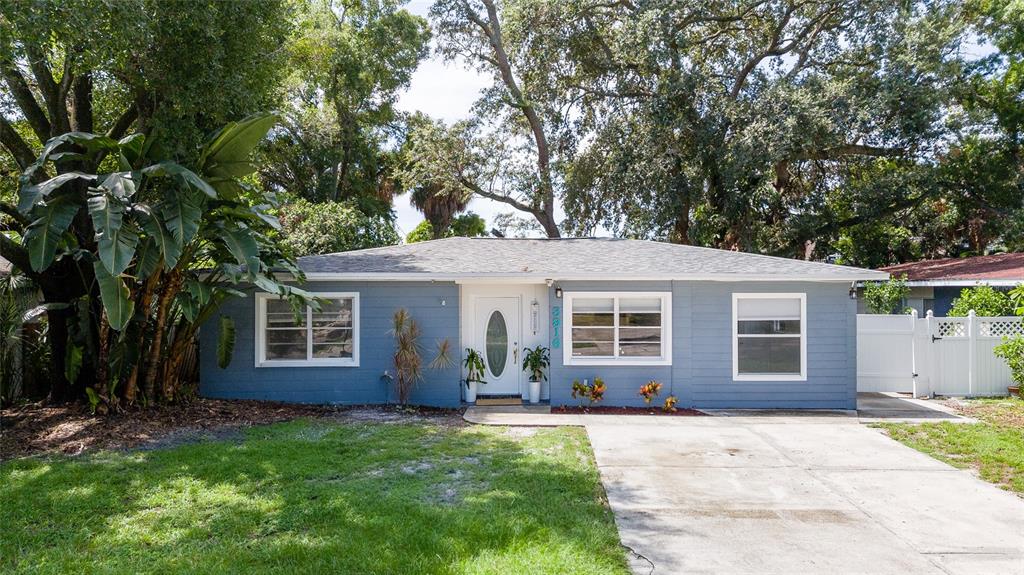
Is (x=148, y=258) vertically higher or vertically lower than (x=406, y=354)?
higher

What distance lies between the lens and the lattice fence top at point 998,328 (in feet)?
37.1

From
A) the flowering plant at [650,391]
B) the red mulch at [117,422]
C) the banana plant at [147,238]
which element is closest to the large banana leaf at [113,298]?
the banana plant at [147,238]

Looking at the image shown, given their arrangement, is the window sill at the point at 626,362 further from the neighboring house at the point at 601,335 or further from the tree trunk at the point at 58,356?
the tree trunk at the point at 58,356

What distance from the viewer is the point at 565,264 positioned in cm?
1109

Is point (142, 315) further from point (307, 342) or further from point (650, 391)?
point (650, 391)

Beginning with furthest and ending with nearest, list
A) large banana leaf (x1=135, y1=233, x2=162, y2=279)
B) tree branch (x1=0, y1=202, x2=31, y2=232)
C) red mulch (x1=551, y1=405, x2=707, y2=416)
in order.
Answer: red mulch (x1=551, y1=405, x2=707, y2=416)
tree branch (x1=0, y1=202, x2=31, y2=232)
large banana leaf (x1=135, y1=233, x2=162, y2=279)

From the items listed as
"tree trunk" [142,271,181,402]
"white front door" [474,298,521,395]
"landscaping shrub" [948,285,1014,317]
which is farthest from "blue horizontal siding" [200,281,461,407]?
"landscaping shrub" [948,285,1014,317]

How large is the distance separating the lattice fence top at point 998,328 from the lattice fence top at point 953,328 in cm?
26

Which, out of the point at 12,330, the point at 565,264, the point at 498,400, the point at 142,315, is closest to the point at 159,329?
the point at 142,315

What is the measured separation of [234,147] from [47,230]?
7.97ft

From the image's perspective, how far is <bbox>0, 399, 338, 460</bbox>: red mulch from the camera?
7.66 m

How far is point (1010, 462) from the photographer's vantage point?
7.00 meters

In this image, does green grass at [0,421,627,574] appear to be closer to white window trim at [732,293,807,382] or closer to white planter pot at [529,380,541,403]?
white planter pot at [529,380,541,403]

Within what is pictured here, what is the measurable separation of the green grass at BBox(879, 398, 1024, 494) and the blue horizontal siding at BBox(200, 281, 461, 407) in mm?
6919
